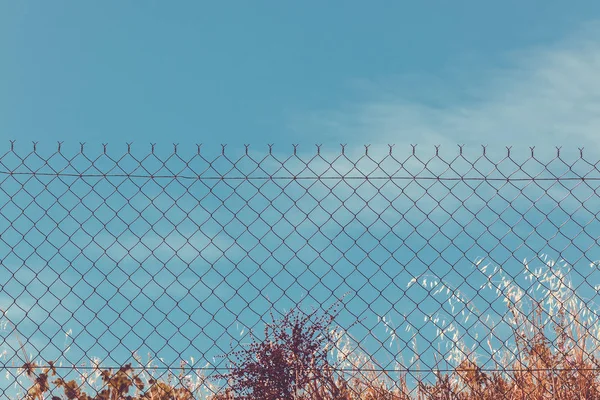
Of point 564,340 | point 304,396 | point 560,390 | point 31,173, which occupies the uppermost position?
point 31,173

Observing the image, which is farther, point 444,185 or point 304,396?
point 444,185

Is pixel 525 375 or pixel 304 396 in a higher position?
pixel 525 375

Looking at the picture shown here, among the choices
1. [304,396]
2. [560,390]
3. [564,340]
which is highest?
[564,340]

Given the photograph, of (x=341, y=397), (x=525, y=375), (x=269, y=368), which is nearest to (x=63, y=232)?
(x=269, y=368)

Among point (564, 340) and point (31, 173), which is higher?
point (31, 173)

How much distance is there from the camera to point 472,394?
4.43 metres

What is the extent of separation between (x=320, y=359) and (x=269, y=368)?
0.28 metres

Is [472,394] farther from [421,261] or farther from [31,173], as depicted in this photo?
[31,173]

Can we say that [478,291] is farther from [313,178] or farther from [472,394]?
[313,178]

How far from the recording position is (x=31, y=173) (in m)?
4.44

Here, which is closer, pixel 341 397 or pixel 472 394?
pixel 341 397

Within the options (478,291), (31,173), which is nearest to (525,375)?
(478,291)

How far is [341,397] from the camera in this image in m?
4.15

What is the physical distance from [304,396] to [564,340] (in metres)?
1.65
